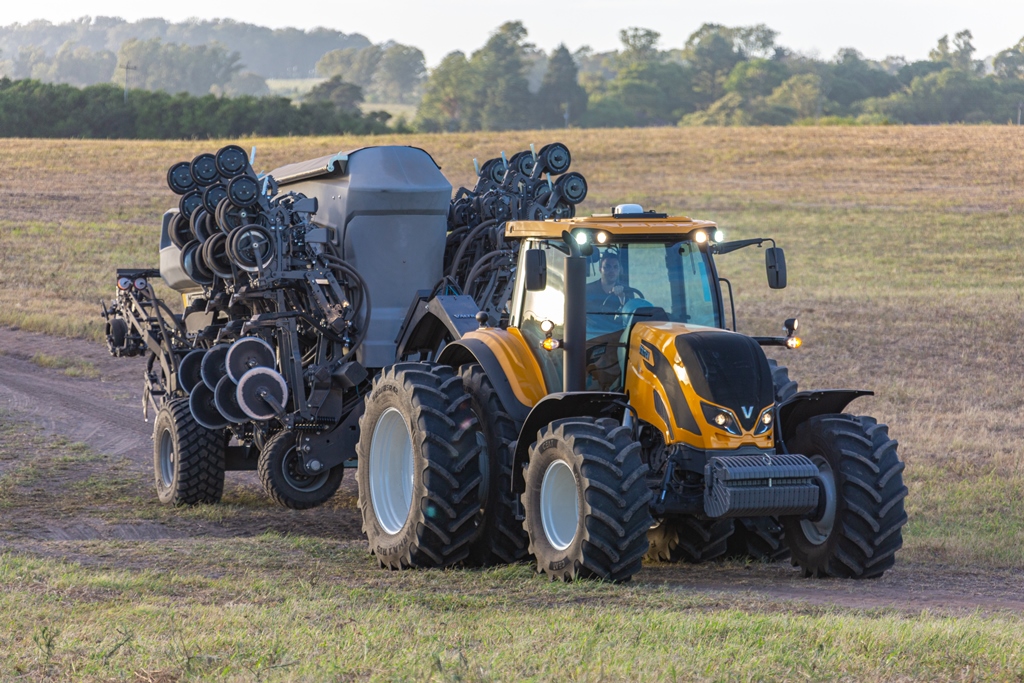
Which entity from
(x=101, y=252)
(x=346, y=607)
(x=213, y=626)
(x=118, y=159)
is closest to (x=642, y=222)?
(x=346, y=607)

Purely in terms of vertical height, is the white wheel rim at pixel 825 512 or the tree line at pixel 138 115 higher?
the tree line at pixel 138 115

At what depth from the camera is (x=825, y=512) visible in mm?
8570

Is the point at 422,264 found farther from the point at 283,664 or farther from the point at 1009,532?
the point at 283,664

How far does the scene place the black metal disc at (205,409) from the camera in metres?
12.7

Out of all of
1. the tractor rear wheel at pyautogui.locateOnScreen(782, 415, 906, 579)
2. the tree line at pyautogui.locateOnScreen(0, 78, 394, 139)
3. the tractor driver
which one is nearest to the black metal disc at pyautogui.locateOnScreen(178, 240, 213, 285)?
the tractor driver

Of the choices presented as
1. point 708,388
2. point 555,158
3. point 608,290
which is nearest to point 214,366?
point 555,158

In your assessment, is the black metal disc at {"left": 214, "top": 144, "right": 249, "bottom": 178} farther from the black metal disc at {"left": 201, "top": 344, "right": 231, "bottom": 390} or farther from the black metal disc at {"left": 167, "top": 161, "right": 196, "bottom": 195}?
the black metal disc at {"left": 201, "top": 344, "right": 231, "bottom": 390}

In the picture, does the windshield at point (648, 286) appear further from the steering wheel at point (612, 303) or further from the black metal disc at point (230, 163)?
the black metal disc at point (230, 163)

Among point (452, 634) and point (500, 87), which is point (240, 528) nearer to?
point (452, 634)

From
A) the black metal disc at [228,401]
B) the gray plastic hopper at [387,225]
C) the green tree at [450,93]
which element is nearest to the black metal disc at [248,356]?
the black metal disc at [228,401]

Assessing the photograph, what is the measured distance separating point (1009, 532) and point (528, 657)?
21.1 ft

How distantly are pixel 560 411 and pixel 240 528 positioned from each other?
14.0 ft

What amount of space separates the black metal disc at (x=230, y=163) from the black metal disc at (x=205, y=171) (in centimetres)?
9

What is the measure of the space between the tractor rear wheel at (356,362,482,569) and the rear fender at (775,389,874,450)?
2.13 m
